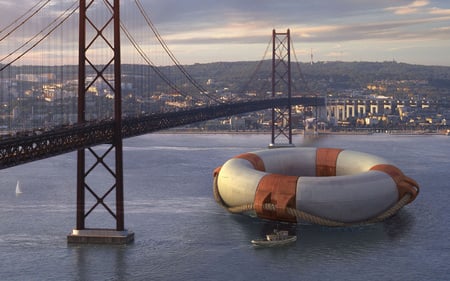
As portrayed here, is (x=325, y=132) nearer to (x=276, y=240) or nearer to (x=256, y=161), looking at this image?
(x=256, y=161)

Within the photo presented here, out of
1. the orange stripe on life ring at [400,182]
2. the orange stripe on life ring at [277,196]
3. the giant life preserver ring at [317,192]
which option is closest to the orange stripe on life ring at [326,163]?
the giant life preserver ring at [317,192]

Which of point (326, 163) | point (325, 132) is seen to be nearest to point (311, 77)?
point (325, 132)

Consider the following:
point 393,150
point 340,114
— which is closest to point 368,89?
point 340,114

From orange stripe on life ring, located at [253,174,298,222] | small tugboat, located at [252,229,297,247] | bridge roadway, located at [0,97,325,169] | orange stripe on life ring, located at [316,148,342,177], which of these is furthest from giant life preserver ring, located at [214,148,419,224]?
bridge roadway, located at [0,97,325,169]

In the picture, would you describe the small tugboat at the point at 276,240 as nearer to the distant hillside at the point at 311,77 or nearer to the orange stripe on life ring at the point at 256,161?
the orange stripe on life ring at the point at 256,161

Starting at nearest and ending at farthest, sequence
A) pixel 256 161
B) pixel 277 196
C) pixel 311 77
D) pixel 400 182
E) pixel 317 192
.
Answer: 1. pixel 317 192
2. pixel 277 196
3. pixel 400 182
4. pixel 256 161
5. pixel 311 77

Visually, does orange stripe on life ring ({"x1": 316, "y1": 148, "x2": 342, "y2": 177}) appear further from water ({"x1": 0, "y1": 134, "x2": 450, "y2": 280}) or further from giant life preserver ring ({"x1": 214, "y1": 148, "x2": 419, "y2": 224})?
water ({"x1": 0, "y1": 134, "x2": 450, "y2": 280})
